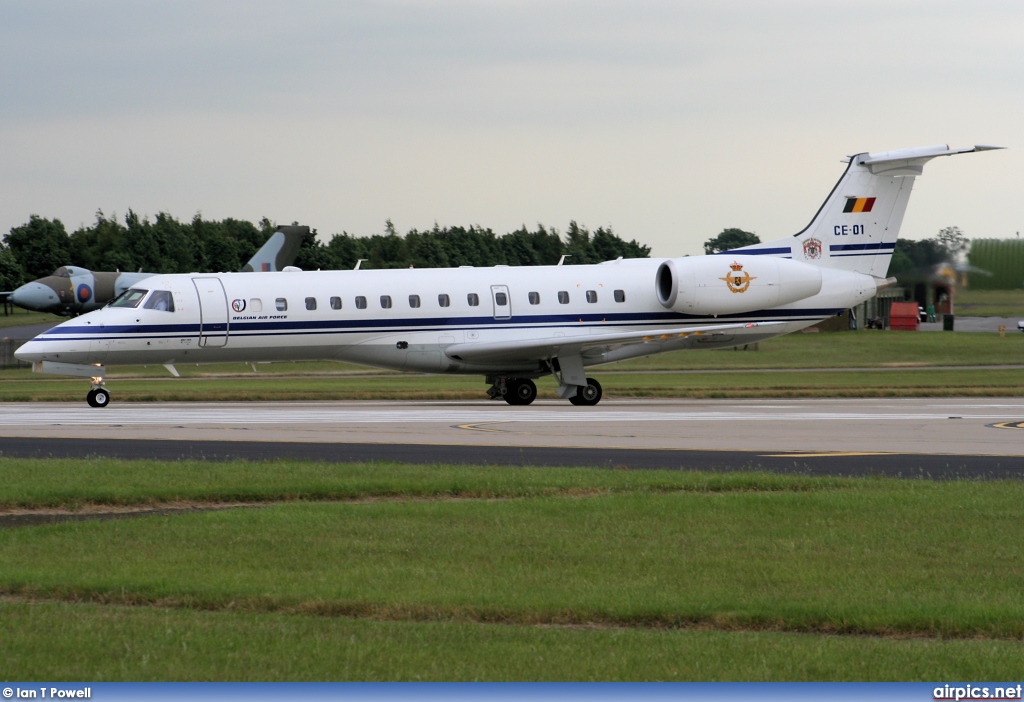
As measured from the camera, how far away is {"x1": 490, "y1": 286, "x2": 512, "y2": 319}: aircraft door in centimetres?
3241

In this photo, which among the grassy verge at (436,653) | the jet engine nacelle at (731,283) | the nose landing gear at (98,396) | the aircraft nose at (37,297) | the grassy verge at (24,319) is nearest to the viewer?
the grassy verge at (436,653)

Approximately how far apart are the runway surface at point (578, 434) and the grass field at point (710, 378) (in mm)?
5818

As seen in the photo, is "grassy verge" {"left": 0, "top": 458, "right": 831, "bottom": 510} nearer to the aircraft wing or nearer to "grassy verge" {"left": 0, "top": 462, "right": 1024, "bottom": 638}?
"grassy verge" {"left": 0, "top": 462, "right": 1024, "bottom": 638}

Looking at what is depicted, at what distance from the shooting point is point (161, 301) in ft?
98.8

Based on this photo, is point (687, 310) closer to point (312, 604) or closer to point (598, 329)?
point (598, 329)

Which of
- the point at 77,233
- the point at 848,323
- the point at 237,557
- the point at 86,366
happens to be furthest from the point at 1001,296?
the point at 77,233

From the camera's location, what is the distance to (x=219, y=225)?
4001 inches

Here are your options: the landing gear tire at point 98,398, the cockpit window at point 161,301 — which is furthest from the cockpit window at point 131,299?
the landing gear tire at point 98,398

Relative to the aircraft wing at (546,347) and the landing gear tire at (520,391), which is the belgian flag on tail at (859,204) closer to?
the aircraft wing at (546,347)

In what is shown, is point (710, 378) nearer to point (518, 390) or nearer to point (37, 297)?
point (518, 390)

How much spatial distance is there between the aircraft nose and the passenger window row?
37.0 meters

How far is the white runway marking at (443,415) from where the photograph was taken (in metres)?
26.2

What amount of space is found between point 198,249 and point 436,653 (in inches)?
3453

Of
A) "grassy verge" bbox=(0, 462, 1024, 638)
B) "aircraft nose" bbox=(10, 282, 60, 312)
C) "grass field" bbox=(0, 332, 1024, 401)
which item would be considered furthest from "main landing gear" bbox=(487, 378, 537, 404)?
"aircraft nose" bbox=(10, 282, 60, 312)
